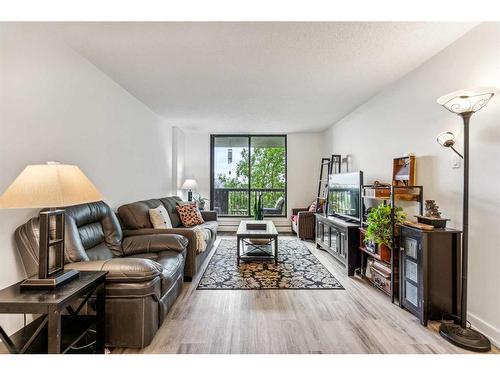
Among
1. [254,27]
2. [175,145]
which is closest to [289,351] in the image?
[254,27]

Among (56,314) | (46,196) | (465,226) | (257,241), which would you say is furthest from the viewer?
(257,241)

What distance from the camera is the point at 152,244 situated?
2.67 meters

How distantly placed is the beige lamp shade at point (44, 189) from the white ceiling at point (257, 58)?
1281mm

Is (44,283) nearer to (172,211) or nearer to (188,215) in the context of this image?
(172,211)

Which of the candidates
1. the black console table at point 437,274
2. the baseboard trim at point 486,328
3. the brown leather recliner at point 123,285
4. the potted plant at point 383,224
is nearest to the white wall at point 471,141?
the baseboard trim at point 486,328

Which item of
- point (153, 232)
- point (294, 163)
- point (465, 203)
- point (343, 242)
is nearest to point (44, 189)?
point (153, 232)

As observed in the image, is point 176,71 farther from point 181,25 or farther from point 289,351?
point 289,351

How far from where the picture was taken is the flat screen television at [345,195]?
11.7 feet

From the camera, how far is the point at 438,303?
6.98ft

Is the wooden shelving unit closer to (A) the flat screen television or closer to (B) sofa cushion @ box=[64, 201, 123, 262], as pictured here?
(A) the flat screen television

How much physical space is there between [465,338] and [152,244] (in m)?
2.79

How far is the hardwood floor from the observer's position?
180cm

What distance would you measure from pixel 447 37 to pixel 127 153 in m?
3.80

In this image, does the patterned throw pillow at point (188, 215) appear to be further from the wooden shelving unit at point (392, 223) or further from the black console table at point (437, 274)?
the black console table at point (437, 274)
